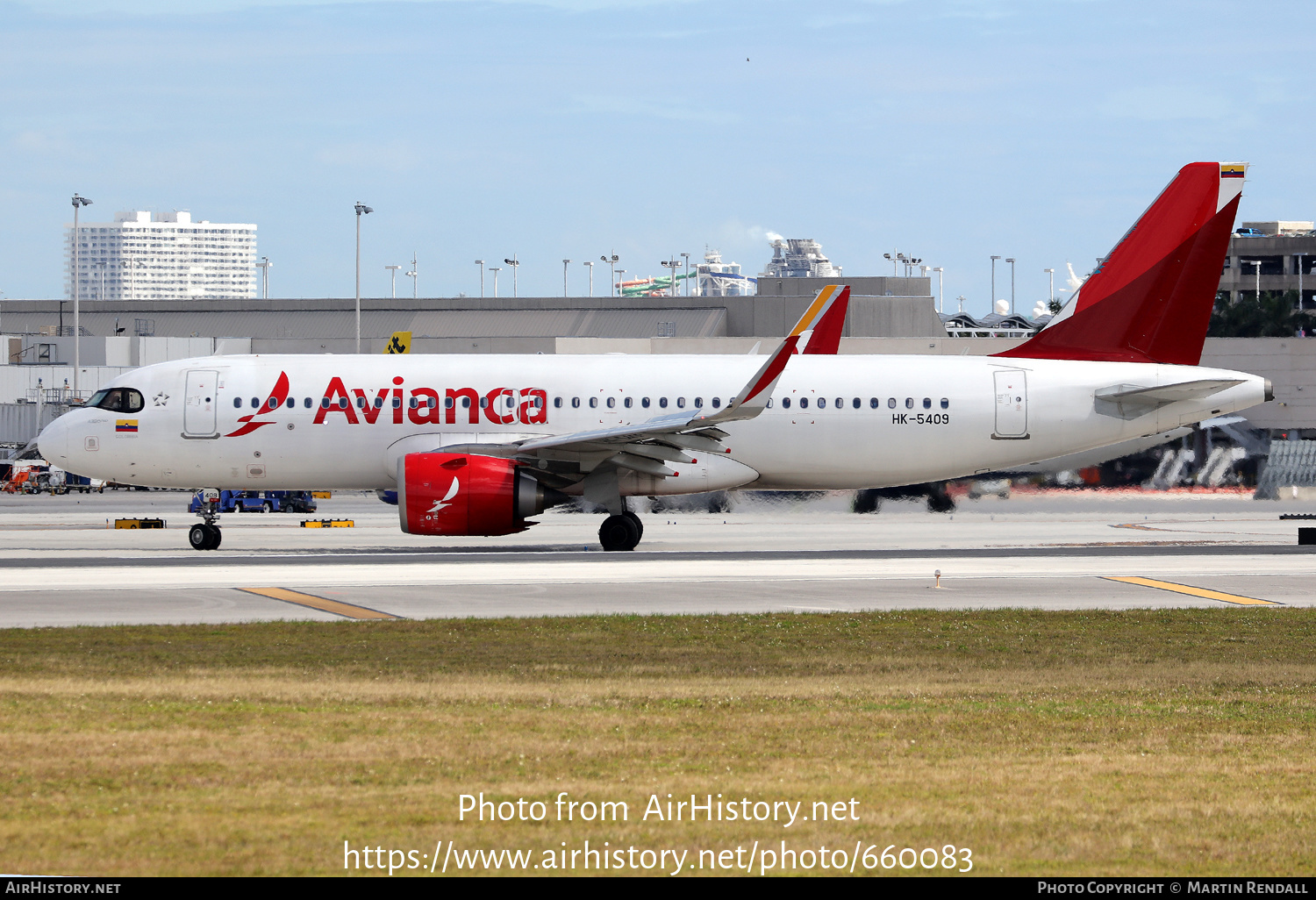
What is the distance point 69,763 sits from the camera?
33.5 feet

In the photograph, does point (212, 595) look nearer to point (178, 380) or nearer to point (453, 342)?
point (178, 380)

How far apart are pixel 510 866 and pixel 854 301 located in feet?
263

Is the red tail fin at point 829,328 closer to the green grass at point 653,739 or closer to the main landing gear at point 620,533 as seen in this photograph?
the main landing gear at point 620,533

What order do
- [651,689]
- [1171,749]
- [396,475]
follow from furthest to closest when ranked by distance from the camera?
[396,475] → [651,689] → [1171,749]

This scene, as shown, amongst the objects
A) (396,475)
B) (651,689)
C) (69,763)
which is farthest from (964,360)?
(69,763)

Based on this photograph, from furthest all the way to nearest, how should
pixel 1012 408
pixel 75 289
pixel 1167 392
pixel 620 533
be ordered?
pixel 75 289 < pixel 1012 408 < pixel 1167 392 < pixel 620 533

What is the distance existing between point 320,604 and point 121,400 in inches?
543

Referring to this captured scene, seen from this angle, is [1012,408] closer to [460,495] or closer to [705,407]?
[705,407]

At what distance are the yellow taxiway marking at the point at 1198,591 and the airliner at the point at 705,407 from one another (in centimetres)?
783

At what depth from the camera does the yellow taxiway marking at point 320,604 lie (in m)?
20.4

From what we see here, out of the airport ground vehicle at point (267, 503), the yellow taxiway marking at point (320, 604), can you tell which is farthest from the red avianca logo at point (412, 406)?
the airport ground vehicle at point (267, 503)

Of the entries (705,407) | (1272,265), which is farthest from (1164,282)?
(1272,265)

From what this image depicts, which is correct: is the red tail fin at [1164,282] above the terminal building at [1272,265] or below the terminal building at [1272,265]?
below

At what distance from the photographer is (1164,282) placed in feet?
110
